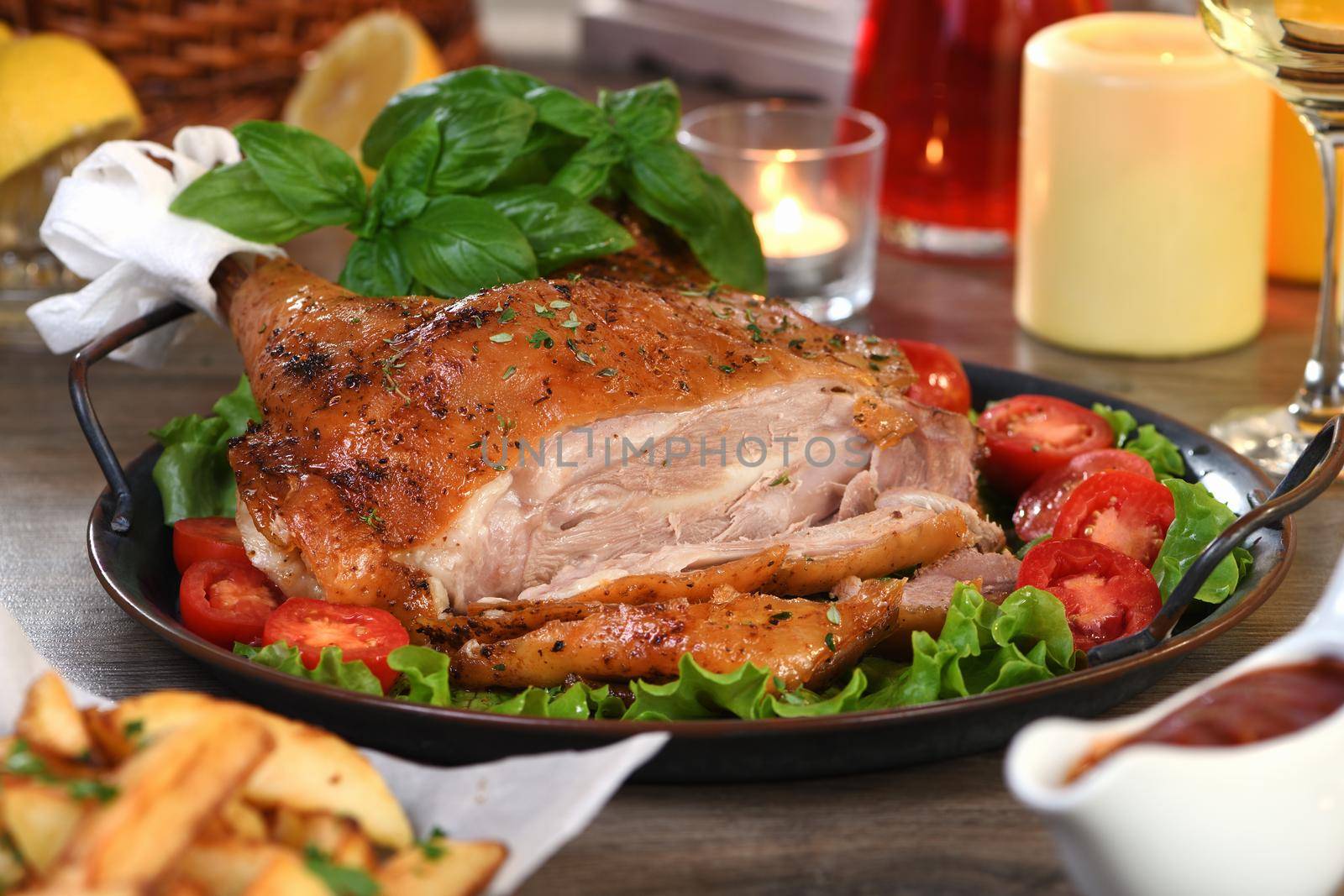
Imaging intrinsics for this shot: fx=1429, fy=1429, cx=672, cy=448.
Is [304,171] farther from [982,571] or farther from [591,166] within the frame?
[982,571]

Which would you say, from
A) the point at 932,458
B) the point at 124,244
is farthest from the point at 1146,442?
the point at 124,244

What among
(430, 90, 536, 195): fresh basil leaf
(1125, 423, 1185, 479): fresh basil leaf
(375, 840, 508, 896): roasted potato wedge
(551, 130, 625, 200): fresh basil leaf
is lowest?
(1125, 423, 1185, 479): fresh basil leaf

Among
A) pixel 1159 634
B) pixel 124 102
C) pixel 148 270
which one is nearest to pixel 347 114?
pixel 124 102

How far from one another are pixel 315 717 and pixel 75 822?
59 centimetres

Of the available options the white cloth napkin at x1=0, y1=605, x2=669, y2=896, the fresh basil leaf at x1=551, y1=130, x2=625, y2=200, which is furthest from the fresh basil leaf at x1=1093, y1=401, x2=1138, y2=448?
the white cloth napkin at x1=0, y1=605, x2=669, y2=896

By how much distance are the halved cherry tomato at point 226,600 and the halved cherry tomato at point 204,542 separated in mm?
35

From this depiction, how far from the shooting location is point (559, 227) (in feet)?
9.18

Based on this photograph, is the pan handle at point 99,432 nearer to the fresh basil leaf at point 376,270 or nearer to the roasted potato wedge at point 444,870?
the fresh basil leaf at point 376,270

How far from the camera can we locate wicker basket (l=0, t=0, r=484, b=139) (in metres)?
4.64

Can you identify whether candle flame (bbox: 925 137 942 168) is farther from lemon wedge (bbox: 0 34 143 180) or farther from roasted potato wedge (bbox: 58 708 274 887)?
roasted potato wedge (bbox: 58 708 274 887)

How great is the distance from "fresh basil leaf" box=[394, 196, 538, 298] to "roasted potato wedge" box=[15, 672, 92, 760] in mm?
1346

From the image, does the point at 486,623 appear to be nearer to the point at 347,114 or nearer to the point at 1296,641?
the point at 1296,641

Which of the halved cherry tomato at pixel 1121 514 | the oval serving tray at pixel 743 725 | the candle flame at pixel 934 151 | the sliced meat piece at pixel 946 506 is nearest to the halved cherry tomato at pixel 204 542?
the oval serving tray at pixel 743 725

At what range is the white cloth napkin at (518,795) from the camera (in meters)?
1.47
